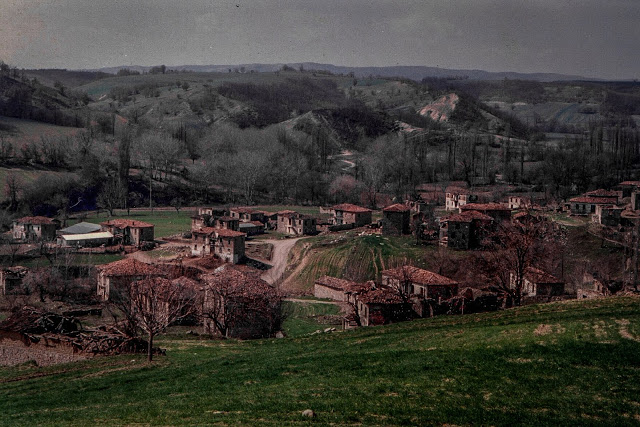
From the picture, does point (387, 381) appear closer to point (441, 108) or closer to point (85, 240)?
point (85, 240)

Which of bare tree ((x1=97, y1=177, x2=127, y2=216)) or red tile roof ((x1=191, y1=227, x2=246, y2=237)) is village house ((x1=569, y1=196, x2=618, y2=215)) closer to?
red tile roof ((x1=191, y1=227, x2=246, y2=237))

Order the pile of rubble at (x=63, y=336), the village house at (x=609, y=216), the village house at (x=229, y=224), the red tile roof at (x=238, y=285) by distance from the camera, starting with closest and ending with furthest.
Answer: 1. the pile of rubble at (x=63, y=336)
2. the red tile roof at (x=238, y=285)
3. the village house at (x=609, y=216)
4. the village house at (x=229, y=224)

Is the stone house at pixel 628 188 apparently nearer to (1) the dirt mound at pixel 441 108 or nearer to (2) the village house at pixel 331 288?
(2) the village house at pixel 331 288

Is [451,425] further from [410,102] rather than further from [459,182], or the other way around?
[410,102]

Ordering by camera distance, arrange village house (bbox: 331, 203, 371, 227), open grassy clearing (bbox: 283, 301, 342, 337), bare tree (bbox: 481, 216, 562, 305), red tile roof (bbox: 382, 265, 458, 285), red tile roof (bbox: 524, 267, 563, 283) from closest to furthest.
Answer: bare tree (bbox: 481, 216, 562, 305), open grassy clearing (bbox: 283, 301, 342, 337), red tile roof (bbox: 524, 267, 563, 283), red tile roof (bbox: 382, 265, 458, 285), village house (bbox: 331, 203, 371, 227)

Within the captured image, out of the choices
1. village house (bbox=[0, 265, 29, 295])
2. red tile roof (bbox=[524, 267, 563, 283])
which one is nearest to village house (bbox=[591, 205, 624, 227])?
red tile roof (bbox=[524, 267, 563, 283])

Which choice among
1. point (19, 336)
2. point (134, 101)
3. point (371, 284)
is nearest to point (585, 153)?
point (371, 284)

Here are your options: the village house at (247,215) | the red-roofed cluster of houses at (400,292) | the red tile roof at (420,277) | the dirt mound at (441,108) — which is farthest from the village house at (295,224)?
the dirt mound at (441,108)
